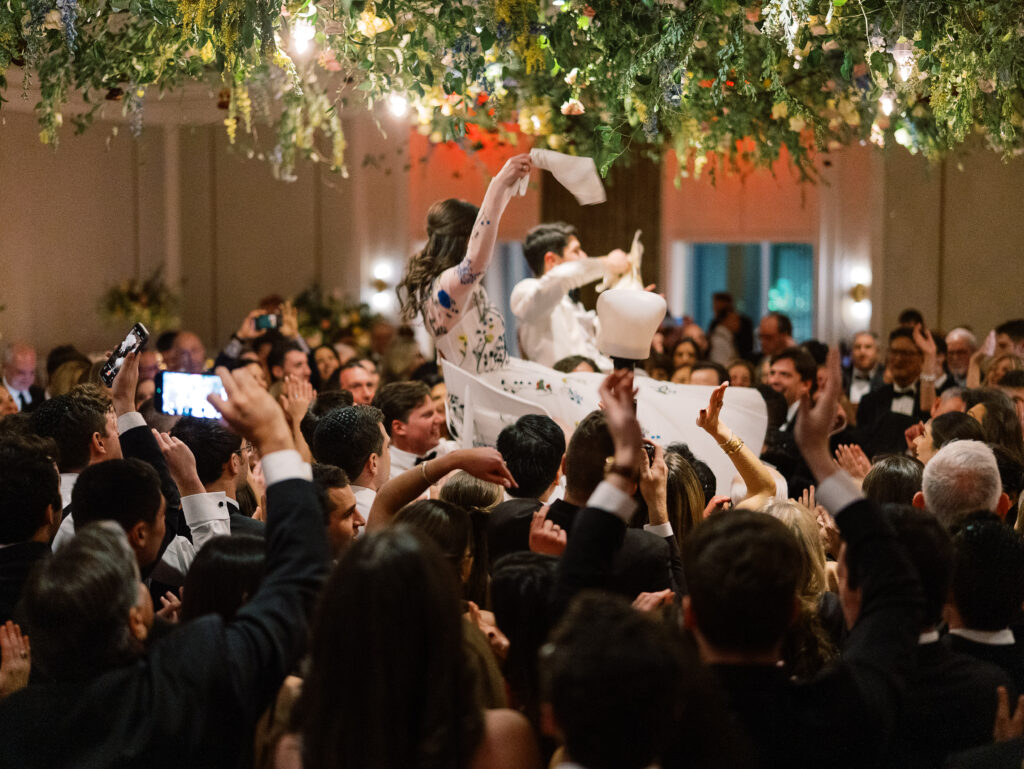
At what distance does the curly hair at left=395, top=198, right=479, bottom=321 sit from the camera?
4488 mm

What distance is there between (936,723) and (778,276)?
1237cm

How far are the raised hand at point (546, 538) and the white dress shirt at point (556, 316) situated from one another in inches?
97.8

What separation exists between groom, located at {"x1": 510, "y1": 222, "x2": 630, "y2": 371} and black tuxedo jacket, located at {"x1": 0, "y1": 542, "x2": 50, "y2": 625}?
8.62 feet

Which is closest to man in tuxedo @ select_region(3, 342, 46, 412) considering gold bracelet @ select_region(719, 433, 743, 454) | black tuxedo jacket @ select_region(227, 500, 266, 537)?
black tuxedo jacket @ select_region(227, 500, 266, 537)

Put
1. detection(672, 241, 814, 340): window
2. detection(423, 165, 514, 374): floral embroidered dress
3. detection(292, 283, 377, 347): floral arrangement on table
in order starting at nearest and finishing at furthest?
1. detection(423, 165, 514, 374): floral embroidered dress
2. detection(292, 283, 377, 347): floral arrangement on table
3. detection(672, 241, 814, 340): window

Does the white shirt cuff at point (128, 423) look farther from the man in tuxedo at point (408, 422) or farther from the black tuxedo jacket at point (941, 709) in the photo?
the black tuxedo jacket at point (941, 709)

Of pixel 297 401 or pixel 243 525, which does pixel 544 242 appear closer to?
pixel 297 401

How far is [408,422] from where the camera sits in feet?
14.6

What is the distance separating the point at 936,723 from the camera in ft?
6.81

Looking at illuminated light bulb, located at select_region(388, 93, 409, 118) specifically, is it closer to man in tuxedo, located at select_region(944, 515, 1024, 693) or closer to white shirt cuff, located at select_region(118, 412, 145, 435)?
white shirt cuff, located at select_region(118, 412, 145, 435)

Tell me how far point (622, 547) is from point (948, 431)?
194 centimetres

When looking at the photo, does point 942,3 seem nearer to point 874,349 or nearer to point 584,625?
point 584,625

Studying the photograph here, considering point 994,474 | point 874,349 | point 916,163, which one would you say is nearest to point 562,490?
A: point 994,474

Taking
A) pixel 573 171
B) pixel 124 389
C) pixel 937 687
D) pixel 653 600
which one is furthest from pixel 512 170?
pixel 937 687
